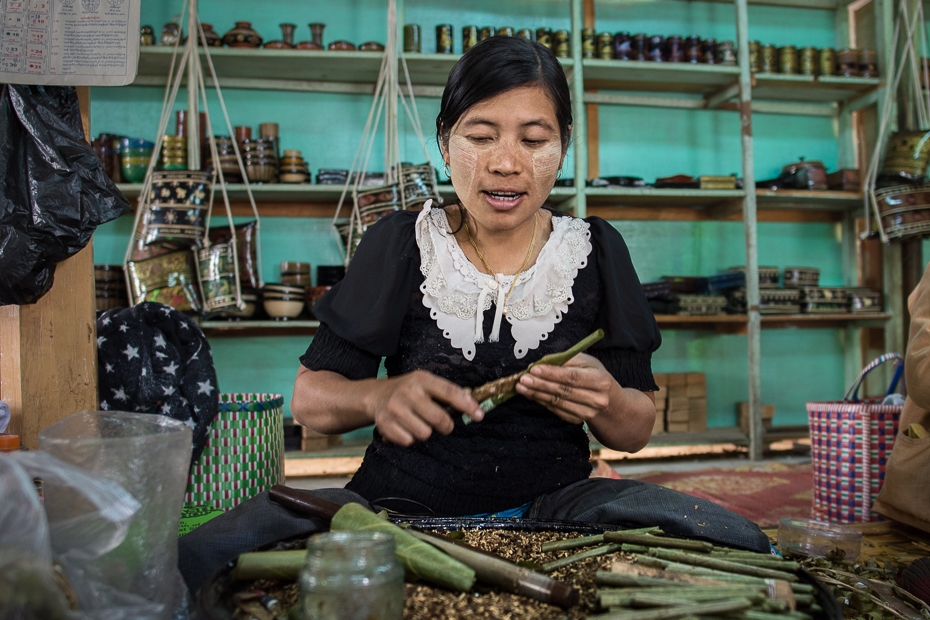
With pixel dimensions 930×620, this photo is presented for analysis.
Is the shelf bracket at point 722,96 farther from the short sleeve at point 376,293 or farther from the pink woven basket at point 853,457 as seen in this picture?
the short sleeve at point 376,293

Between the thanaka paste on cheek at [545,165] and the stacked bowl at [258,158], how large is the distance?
255 cm

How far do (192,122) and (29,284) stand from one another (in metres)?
2.27

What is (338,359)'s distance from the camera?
1326 millimetres

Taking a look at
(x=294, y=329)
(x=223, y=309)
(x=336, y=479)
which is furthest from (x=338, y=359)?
(x=294, y=329)

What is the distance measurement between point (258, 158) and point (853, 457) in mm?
3086

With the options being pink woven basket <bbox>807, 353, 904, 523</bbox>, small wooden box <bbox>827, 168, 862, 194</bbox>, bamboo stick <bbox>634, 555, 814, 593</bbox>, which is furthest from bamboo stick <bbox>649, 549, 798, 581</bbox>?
small wooden box <bbox>827, 168, 862, 194</bbox>

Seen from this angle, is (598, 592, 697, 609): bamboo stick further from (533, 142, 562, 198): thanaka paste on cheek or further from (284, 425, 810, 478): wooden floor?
(284, 425, 810, 478): wooden floor

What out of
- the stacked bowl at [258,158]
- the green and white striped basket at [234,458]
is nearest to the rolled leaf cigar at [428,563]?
the green and white striped basket at [234,458]

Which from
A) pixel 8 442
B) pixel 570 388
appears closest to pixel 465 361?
pixel 570 388

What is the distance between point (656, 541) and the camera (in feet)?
2.77

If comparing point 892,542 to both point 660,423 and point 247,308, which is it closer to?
point 660,423

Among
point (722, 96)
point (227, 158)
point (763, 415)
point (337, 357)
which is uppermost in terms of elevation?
point (722, 96)

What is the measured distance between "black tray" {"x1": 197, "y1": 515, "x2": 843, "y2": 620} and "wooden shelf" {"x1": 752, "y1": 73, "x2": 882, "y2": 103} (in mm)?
3831

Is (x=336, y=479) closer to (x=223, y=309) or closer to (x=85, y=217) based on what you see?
(x=223, y=309)
